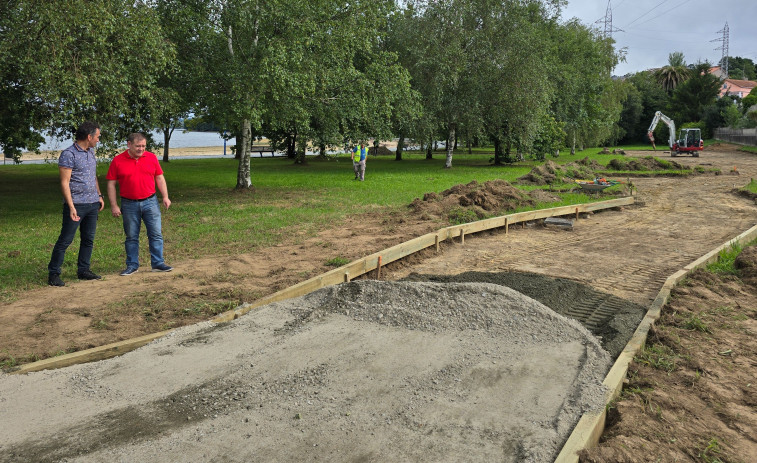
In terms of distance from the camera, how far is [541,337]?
488 cm

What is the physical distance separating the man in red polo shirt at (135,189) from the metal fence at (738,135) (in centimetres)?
5476

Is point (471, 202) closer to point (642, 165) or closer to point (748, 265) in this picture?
point (748, 265)

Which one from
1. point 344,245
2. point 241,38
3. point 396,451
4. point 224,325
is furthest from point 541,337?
point 241,38

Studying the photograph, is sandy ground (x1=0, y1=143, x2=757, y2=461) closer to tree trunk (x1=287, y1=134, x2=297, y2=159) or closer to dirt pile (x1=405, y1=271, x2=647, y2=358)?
dirt pile (x1=405, y1=271, x2=647, y2=358)

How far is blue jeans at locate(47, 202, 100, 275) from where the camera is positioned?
249 inches

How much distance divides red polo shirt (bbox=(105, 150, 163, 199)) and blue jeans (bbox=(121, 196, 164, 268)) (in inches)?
4.3

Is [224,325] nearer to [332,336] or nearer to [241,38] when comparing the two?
[332,336]

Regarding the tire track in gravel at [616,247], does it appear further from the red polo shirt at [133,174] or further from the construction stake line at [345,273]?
the red polo shirt at [133,174]

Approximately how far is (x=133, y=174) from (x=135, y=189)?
0.18m

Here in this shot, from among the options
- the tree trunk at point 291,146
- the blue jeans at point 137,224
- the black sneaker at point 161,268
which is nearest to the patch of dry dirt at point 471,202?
the black sneaker at point 161,268

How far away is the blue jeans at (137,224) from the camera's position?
22.2 ft

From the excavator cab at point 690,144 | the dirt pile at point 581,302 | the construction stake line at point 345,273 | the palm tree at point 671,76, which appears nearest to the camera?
the construction stake line at point 345,273

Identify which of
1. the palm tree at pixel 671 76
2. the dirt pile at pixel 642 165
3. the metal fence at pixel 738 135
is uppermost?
the palm tree at pixel 671 76

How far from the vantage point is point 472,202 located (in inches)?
492
